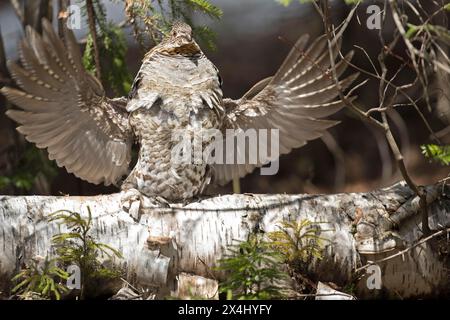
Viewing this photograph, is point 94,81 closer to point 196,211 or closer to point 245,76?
point 196,211

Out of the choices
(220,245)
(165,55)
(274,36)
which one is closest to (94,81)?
(165,55)

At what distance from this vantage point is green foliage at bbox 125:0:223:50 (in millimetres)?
3947

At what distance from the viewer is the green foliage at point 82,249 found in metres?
3.36

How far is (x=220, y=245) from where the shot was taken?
139 inches

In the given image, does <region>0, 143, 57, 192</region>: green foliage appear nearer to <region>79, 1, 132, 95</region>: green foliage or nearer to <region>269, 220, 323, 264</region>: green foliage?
<region>79, 1, 132, 95</region>: green foliage

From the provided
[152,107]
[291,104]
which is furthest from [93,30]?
[291,104]

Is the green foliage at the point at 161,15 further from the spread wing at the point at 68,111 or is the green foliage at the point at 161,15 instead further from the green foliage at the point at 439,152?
the green foliage at the point at 439,152

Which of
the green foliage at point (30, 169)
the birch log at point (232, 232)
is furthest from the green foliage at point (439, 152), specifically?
the green foliage at point (30, 169)

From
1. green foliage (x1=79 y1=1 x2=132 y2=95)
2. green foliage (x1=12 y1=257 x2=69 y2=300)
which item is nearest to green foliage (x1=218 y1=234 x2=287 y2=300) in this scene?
green foliage (x1=12 y1=257 x2=69 y2=300)

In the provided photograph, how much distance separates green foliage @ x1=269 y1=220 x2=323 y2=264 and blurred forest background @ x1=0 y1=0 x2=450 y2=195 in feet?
4.51

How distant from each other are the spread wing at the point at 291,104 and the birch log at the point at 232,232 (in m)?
0.53

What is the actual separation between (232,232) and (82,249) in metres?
0.74

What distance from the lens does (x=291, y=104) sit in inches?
163

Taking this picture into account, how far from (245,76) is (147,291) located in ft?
14.1
